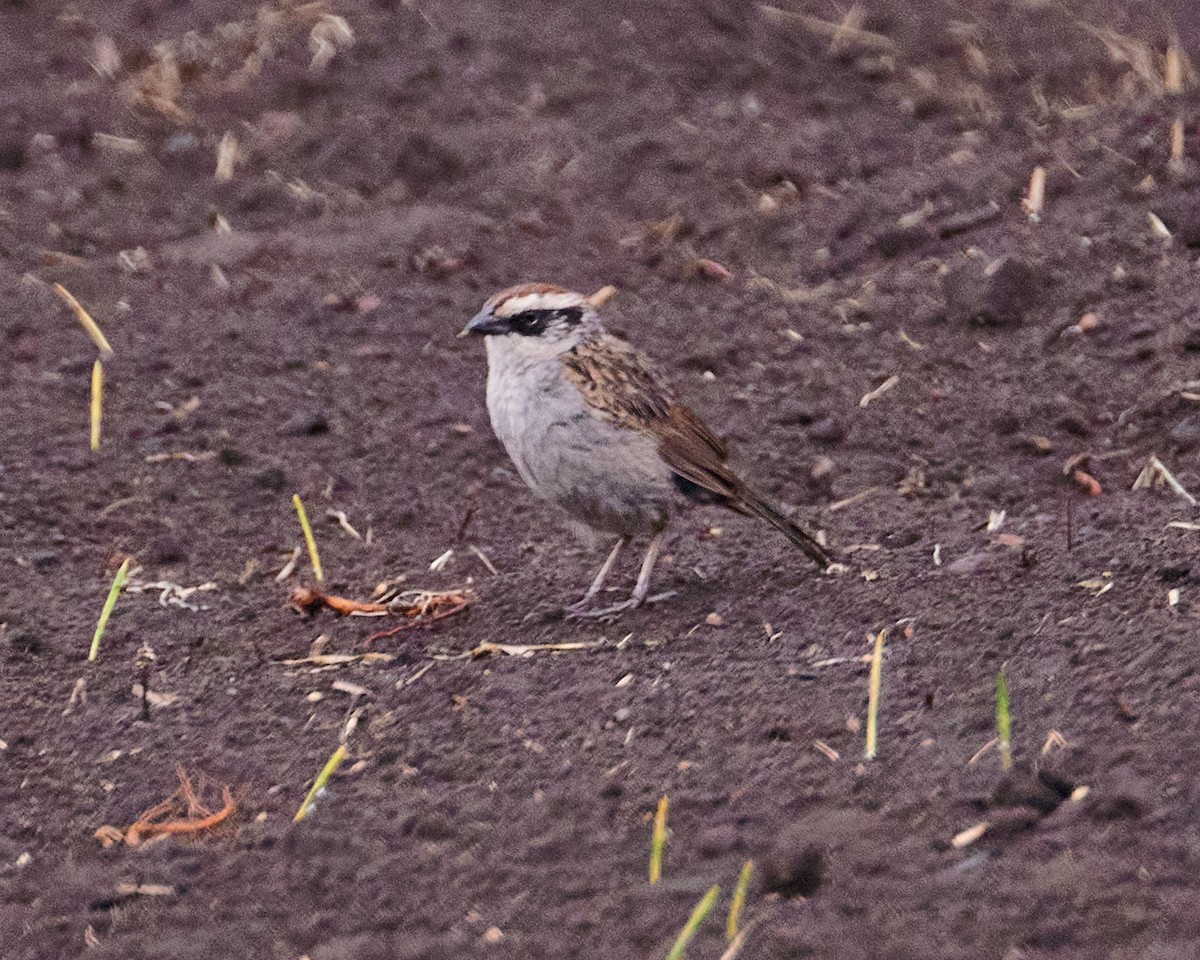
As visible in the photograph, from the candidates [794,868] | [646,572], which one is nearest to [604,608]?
[646,572]

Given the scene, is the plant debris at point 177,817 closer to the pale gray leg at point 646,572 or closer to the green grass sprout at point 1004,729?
the pale gray leg at point 646,572

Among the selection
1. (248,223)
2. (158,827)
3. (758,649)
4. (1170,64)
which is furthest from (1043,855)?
(1170,64)

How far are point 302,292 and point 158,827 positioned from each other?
11.8 feet

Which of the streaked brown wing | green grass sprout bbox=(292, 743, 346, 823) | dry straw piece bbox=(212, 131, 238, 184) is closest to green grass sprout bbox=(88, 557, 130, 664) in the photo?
green grass sprout bbox=(292, 743, 346, 823)

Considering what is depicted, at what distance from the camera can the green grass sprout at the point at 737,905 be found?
370 centimetres

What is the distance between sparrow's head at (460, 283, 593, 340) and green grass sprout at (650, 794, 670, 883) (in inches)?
83.6

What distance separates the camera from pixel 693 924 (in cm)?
365

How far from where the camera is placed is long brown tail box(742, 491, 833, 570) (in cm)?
563

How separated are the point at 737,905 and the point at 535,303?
2.59 m

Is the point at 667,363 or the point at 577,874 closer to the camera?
the point at 577,874

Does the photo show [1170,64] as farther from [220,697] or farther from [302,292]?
[220,697]

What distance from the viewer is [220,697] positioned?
5.11 metres

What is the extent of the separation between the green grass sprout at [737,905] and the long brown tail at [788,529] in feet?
6.32

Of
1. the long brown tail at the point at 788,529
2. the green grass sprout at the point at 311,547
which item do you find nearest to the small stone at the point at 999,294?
the long brown tail at the point at 788,529
